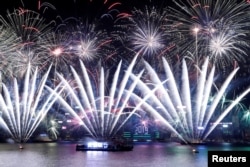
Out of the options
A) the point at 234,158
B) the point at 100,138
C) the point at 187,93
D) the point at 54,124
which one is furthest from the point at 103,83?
the point at 54,124

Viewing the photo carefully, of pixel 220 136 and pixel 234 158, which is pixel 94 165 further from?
pixel 220 136

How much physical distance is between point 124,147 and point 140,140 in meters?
53.4

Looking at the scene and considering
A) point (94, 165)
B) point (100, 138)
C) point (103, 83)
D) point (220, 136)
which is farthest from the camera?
point (220, 136)

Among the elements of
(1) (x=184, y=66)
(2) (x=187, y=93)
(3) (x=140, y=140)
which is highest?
(1) (x=184, y=66)

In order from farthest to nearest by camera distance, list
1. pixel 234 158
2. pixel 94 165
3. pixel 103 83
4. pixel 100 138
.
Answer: pixel 100 138, pixel 103 83, pixel 94 165, pixel 234 158

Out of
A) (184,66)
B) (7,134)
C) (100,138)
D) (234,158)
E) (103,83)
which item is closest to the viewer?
(234,158)

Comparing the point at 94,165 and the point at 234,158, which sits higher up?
the point at 234,158

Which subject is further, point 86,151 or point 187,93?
point 86,151

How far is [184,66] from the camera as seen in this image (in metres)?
58.7

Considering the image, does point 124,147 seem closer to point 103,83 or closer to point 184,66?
point 103,83

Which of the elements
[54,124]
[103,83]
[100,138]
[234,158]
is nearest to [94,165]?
[103,83]

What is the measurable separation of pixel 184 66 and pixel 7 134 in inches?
3678

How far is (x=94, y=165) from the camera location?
54.9 metres

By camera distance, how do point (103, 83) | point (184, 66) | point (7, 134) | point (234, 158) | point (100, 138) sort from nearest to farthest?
point (234, 158)
point (184, 66)
point (103, 83)
point (100, 138)
point (7, 134)
